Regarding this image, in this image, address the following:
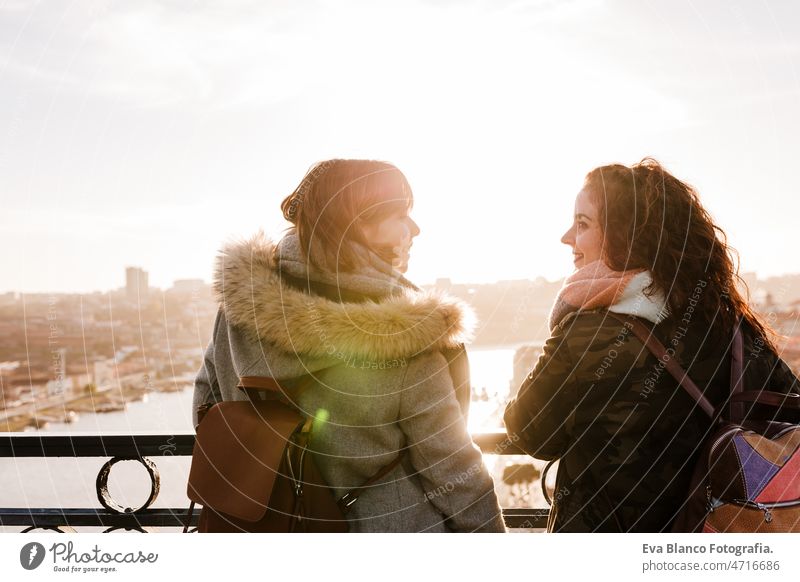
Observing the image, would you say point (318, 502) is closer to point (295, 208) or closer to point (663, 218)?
point (295, 208)

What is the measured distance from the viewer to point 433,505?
1.42 m

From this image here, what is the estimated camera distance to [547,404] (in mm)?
1415

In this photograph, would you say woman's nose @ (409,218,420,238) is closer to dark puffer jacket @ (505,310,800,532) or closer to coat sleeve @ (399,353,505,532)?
coat sleeve @ (399,353,505,532)

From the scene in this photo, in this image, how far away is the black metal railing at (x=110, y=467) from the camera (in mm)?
1726

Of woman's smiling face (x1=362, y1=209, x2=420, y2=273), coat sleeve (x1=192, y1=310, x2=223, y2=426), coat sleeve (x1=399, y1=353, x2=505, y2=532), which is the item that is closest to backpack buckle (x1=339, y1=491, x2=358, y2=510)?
coat sleeve (x1=399, y1=353, x2=505, y2=532)

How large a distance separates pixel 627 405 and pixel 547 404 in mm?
196

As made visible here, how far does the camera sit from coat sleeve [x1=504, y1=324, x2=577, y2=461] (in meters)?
1.39

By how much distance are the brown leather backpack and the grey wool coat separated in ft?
0.12

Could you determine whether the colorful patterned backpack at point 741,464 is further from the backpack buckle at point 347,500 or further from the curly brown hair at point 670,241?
the backpack buckle at point 347,500

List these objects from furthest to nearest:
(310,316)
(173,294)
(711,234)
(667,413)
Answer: (173,294) < (711,234) < (667,413) < (310,316)

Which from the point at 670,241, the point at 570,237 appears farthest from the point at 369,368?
the point at 670,241

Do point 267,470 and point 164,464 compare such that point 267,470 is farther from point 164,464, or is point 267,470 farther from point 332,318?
point 164,464

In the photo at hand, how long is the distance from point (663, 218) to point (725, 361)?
1.32ft

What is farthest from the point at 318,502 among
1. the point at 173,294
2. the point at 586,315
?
the point at 173,294
